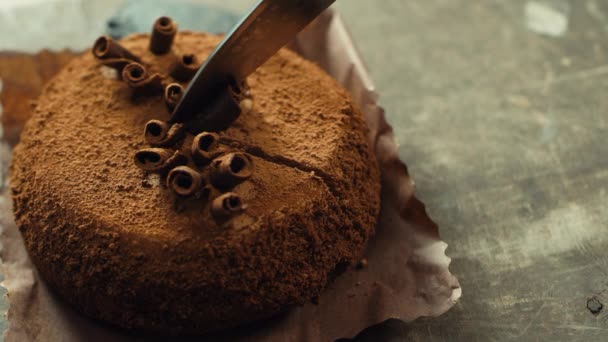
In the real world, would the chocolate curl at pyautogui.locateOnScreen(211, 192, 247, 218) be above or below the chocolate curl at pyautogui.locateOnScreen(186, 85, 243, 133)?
below

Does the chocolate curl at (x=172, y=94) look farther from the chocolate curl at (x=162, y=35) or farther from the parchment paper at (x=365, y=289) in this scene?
the parchment paper at (x=365, y=289)

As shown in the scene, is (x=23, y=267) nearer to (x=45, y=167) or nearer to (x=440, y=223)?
(x=45, y=167)

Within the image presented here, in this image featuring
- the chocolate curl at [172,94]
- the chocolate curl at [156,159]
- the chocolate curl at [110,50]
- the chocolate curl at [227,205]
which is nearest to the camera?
the chocolate curl at [227,205]

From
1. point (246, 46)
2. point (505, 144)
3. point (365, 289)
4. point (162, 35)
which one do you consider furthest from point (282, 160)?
point (505, 144)

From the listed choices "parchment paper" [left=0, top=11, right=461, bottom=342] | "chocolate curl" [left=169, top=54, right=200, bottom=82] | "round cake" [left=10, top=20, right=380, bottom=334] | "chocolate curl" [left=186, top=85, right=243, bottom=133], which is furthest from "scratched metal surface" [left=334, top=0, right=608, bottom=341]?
"chocolate curl" [left=169, top=54, right=200, bottom=82]

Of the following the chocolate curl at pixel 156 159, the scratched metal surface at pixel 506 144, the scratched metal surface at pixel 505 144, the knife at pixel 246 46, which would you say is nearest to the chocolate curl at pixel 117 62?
the knife at pixel 246 46

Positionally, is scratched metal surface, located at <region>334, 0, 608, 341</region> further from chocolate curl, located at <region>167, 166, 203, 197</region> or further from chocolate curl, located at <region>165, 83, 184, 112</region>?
chocolate curl, located at <region>165, 83, 184, 112</region>
